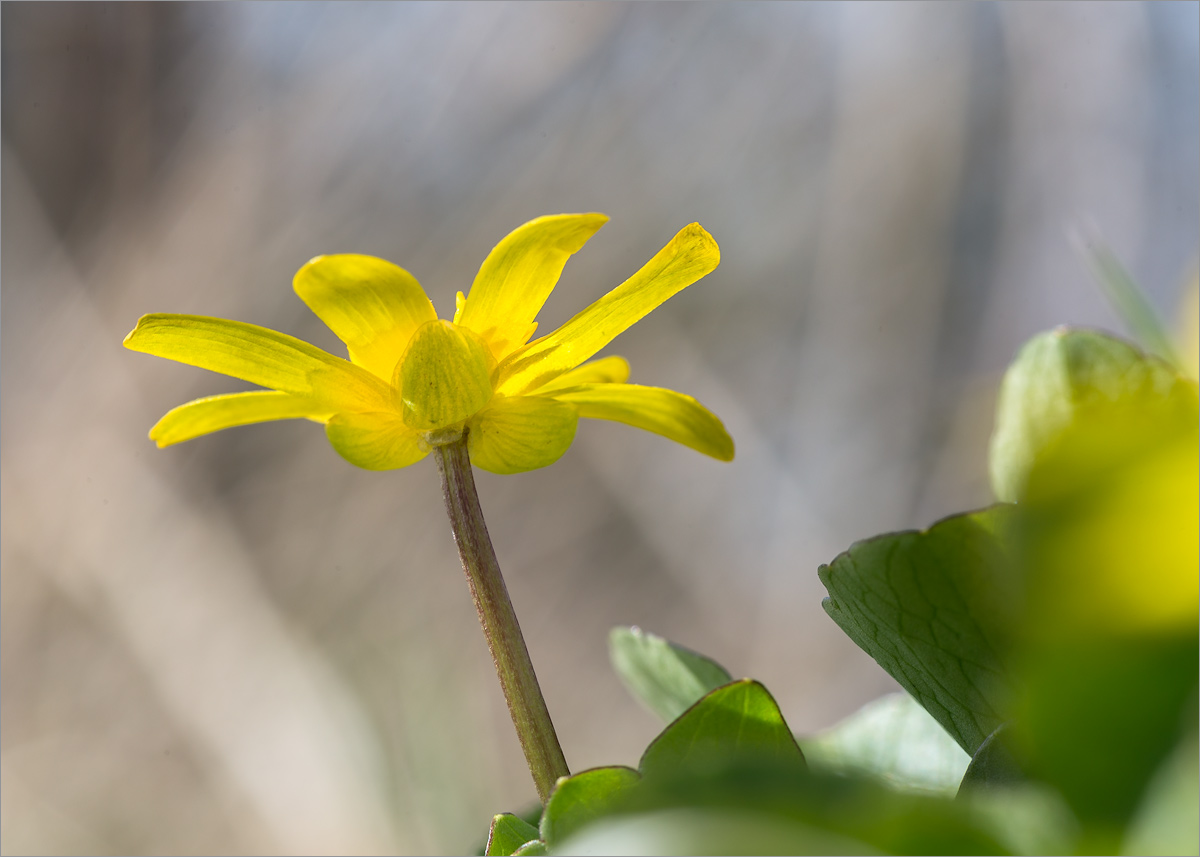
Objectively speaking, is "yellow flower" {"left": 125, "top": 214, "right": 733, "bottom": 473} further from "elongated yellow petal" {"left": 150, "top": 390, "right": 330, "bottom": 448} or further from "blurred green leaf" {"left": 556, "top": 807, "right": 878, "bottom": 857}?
"blurred green leaf" {"left": 556, "top": 807, "right": 878, "bottom": 857}

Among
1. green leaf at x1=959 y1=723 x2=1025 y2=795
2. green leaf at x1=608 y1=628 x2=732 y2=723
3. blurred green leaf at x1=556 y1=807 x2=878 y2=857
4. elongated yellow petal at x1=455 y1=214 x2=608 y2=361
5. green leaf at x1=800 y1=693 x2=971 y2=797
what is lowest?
green leaf at x1=800 y1=693 x2=971 y2=797

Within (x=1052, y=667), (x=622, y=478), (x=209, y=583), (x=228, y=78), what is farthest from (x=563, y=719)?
(x=1052, y=667)

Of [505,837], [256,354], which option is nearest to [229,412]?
[256,354]

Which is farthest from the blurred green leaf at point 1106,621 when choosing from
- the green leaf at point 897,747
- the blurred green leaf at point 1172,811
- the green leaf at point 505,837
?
the green leaf at point 897,747

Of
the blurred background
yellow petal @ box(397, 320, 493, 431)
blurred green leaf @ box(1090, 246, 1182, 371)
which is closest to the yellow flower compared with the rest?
yellow petal @ box(397, 320, 493, 431)

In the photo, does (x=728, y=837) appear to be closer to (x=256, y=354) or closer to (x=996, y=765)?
(x=996, y=765)

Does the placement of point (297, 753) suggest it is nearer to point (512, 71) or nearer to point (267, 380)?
point (512, 71)
